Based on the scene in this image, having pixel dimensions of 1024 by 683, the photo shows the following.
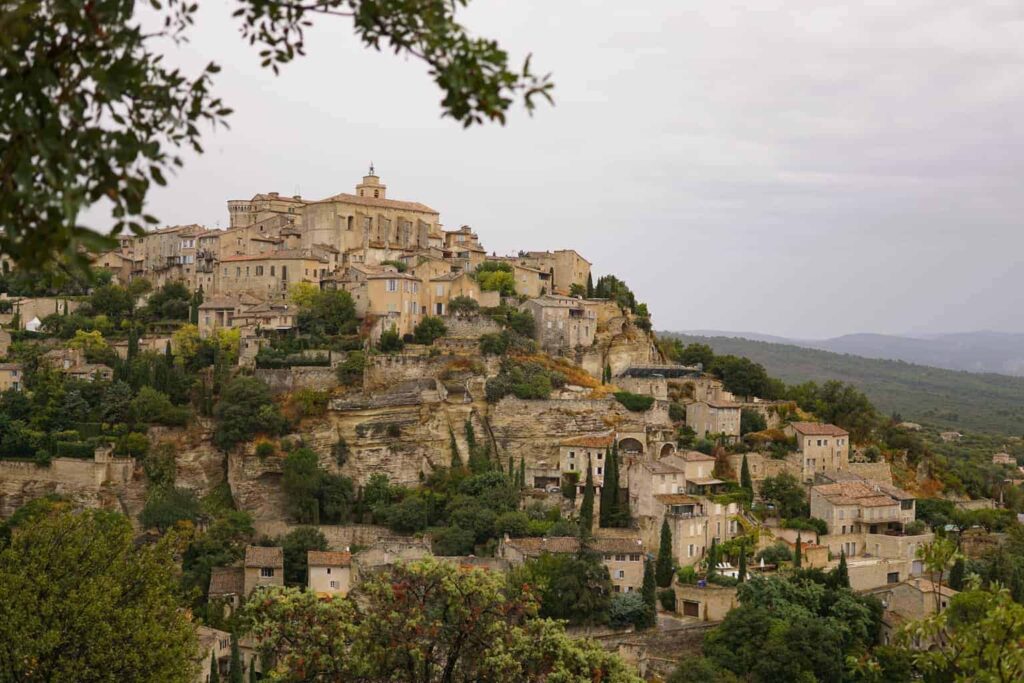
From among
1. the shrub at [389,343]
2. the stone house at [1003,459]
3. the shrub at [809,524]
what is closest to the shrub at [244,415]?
the shrub at [389,343]

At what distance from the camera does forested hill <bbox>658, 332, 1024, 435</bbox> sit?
117 metres

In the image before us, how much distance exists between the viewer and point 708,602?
35000 millimetres

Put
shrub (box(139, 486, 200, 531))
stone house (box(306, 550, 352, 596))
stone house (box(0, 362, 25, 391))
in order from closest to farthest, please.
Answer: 1. stone house (box(306, 550, 352, 596))
2. shrub (box(139, 486, 200, 531))
3. stone house (box(0, 362, 25, 391))

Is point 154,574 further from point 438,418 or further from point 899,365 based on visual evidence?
point 899,365

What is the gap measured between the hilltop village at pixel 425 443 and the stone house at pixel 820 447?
112mm

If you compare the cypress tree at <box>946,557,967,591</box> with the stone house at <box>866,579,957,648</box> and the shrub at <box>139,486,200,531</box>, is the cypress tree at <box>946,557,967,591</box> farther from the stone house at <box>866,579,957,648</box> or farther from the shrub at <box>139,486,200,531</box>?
the shrub at <box>139,486,200,531</box>

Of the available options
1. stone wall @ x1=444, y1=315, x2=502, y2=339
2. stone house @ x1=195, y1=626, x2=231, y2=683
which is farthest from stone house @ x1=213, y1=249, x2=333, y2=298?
stone house @ x1=195, y1=626, x2=231, y2=683

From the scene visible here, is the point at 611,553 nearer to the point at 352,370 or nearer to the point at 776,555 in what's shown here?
the point at 776,555

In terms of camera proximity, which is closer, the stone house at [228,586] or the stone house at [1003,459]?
the stone house at [228,586]

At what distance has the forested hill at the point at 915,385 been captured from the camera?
117 m

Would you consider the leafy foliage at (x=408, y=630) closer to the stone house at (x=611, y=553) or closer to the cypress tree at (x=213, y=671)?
the cypress tree at (x=213, y=671)

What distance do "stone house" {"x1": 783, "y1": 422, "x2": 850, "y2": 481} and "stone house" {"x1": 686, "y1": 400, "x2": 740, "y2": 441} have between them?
2.17 meters

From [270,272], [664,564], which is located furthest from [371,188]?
[664,564]

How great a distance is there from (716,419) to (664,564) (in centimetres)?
1013
